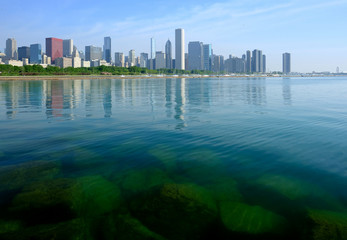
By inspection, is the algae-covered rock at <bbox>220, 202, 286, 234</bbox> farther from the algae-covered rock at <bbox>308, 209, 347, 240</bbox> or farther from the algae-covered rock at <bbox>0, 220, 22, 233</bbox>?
the algae-covered rock at <bbox>0, 220, 22, 233</bbox>

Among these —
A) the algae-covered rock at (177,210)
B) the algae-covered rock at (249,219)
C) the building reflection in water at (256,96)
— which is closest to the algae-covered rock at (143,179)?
the algae-covered rock at (177,210)

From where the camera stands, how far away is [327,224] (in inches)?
312

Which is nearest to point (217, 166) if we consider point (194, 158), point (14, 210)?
point (194, 158)

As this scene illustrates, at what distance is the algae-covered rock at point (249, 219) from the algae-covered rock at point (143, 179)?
109 inches

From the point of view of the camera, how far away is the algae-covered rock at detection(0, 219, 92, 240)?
24.2ft

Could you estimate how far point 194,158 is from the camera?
44.7 feet

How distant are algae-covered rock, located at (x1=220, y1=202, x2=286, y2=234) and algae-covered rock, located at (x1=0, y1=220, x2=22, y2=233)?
19.0 ft

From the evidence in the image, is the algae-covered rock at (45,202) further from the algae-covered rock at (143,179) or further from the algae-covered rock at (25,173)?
the algae-covered rock at (143,179)

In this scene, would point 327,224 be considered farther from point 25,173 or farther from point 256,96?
point 256,96

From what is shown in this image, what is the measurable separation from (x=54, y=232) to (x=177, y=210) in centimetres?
347

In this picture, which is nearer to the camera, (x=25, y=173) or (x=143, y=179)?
(x=143, y=179)

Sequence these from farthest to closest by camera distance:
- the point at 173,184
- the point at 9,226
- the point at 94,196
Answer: the point at 173,184 < the point at 94,196 < the point at 9,226

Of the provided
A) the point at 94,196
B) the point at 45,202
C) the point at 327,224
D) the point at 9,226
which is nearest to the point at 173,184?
the point at 94,196

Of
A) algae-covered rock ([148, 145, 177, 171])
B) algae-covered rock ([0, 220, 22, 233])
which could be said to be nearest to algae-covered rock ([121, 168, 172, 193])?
algae-covered rock ([148, 145, 177, 171])
